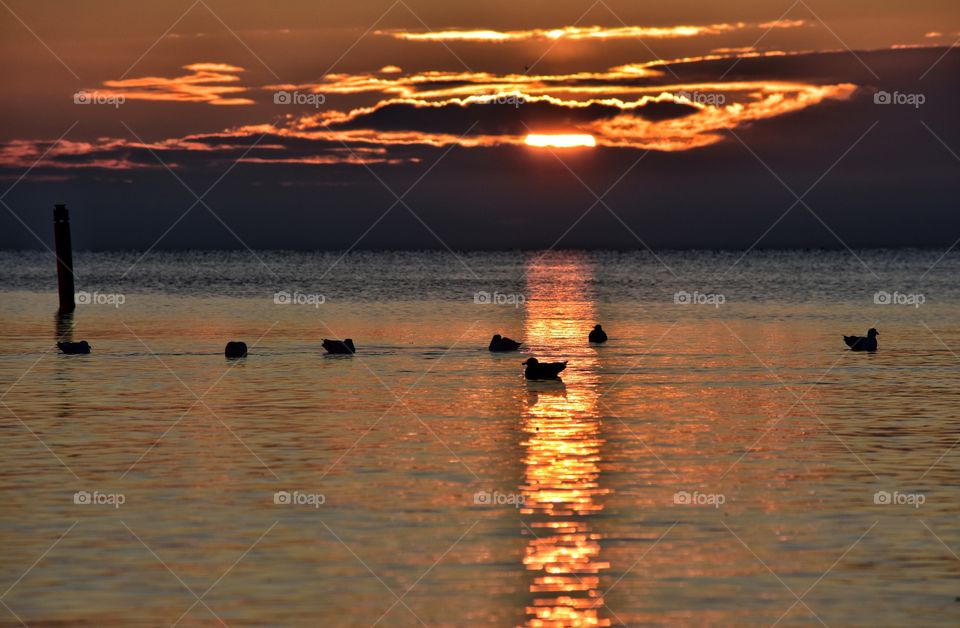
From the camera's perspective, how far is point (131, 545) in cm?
1616

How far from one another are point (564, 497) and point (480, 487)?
149 cm

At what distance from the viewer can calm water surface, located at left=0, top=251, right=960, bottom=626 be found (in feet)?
46.1

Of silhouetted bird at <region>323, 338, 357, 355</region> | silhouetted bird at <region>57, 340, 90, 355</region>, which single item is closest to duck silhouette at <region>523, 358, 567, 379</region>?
silhouetted bird at <region>323, 338, 357, 355</region>

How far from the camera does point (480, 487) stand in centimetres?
1975

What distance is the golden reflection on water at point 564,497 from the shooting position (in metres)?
13.9

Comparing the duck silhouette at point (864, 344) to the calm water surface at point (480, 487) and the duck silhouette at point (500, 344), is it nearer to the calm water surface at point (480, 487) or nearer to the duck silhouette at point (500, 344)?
the calm water surface at point (480, 487)

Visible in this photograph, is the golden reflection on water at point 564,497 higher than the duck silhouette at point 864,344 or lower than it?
lower

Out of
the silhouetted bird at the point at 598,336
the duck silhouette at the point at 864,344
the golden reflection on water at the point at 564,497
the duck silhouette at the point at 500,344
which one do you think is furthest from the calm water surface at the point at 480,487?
the silhouetted bird at the point at 598,336

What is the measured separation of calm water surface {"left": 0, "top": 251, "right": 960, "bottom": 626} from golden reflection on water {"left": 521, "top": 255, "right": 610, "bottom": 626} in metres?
0.06

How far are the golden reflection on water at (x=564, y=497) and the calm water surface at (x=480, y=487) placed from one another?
61 mm

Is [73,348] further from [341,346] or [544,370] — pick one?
[544,370]

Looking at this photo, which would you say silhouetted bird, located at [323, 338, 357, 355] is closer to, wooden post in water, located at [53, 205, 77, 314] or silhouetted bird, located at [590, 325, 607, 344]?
silhouetted bird, located at [590, 325, 607, 344]

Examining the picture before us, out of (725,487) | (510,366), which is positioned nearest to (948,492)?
(725,487)

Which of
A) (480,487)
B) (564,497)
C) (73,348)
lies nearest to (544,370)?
(480,487)
